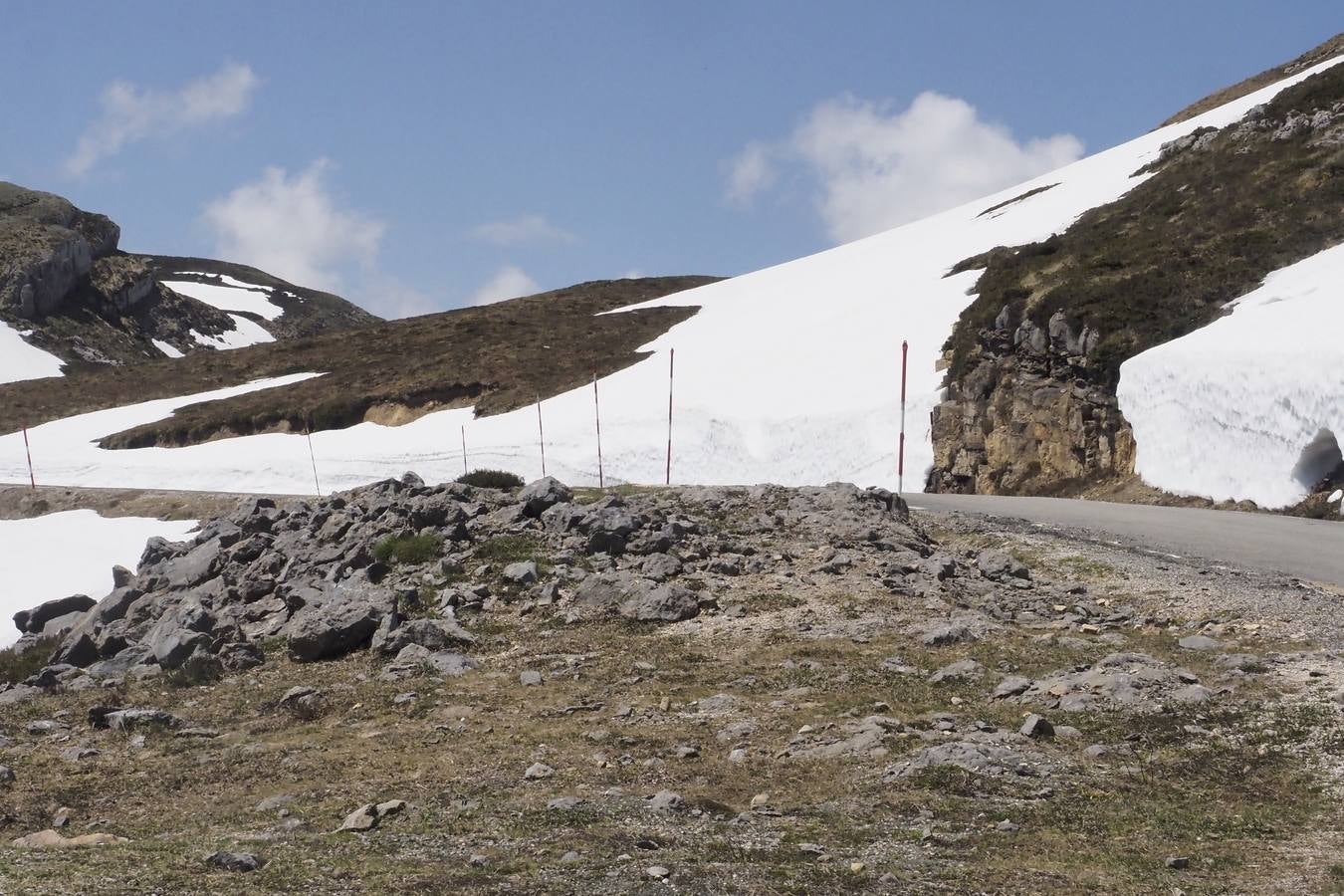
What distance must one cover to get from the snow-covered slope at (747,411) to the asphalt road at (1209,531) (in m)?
11.9

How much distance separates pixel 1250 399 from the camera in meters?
24.6

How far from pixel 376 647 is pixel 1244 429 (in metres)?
18.8

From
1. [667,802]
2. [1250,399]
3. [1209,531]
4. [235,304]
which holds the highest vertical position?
[235,304]

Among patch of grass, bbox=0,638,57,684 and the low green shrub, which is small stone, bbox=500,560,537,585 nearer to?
patch of grass, bbox=0,638,57,684

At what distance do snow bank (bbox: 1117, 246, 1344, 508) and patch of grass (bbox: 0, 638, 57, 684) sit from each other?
22.1m

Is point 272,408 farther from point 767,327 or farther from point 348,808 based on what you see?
point 348,808

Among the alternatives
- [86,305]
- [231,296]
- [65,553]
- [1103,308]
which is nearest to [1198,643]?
[1103,308]

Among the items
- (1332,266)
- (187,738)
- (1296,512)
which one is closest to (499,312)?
(1332,266)

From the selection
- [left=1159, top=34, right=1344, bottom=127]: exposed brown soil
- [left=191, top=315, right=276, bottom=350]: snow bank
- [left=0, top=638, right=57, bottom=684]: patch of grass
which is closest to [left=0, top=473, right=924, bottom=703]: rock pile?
[left=0, top=638, right=57, bottom=684]: patch of grass

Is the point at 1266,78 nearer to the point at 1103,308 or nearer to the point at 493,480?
the point at 1103,308

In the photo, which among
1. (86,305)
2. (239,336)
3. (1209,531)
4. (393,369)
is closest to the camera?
(1209,531)

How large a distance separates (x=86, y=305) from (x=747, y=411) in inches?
4502

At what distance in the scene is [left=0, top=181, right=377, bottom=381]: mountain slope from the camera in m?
124

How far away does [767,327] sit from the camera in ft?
204
